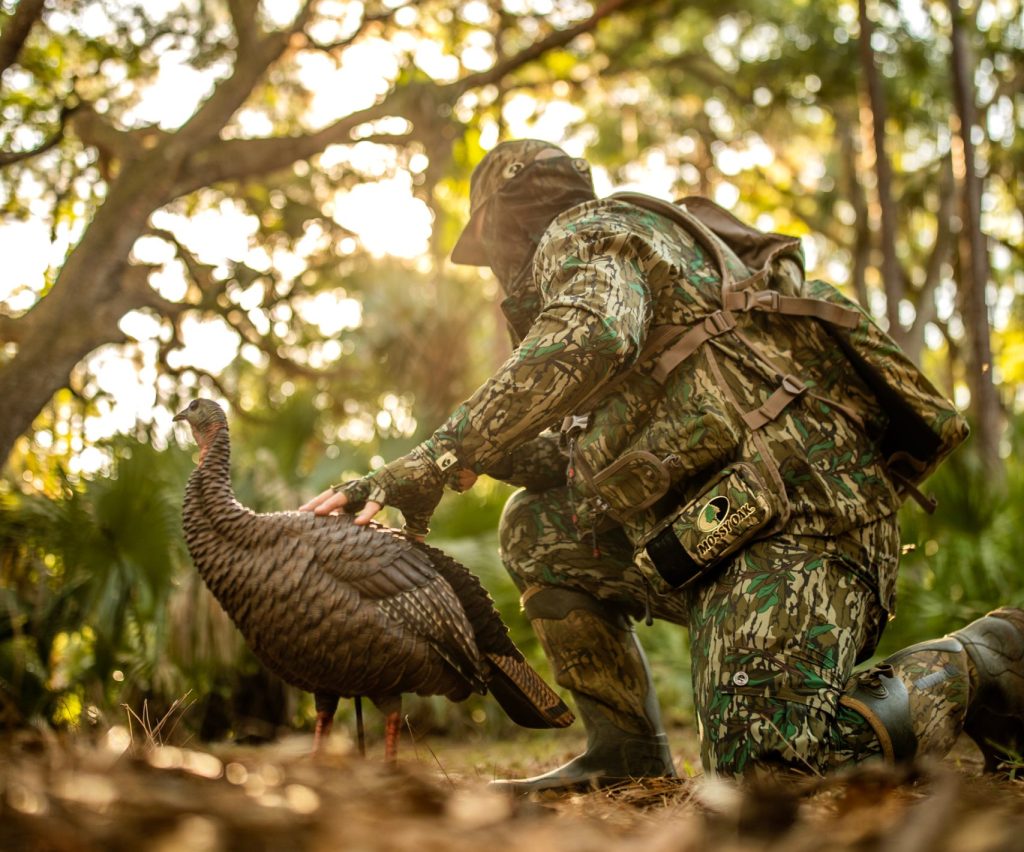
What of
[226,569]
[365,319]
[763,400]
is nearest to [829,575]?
[763,400]

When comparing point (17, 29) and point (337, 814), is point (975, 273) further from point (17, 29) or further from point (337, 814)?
point (337, 814)

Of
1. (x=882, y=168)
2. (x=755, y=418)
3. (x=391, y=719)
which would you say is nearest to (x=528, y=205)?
(x=755, y=418)

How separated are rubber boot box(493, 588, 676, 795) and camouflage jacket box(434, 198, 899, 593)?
17.6 inches

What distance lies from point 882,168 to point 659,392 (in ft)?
22.1

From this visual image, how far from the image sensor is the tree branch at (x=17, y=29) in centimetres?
585

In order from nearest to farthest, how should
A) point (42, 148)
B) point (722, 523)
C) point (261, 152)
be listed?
point (722, 523)
point (42, 148)
point (261, 152)

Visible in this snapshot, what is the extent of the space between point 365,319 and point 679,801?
995 centimetres

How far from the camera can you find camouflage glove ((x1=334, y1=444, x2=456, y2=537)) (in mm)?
2895

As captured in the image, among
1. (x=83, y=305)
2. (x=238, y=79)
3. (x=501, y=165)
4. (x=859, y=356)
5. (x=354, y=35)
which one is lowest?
(x=859, y=356)

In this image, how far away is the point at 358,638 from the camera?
288 centimetres

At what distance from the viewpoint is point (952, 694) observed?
285cm

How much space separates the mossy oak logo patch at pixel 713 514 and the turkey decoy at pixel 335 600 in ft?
2.67

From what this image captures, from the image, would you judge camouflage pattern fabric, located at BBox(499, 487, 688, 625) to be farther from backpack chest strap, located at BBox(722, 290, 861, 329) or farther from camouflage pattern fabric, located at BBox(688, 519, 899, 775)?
backpack chest strap, located at BBox(722, 290, 861, 329)

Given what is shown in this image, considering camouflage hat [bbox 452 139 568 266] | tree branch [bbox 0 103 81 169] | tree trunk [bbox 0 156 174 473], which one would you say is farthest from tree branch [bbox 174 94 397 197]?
camouflage hat [bbox 452 139 568 266]
